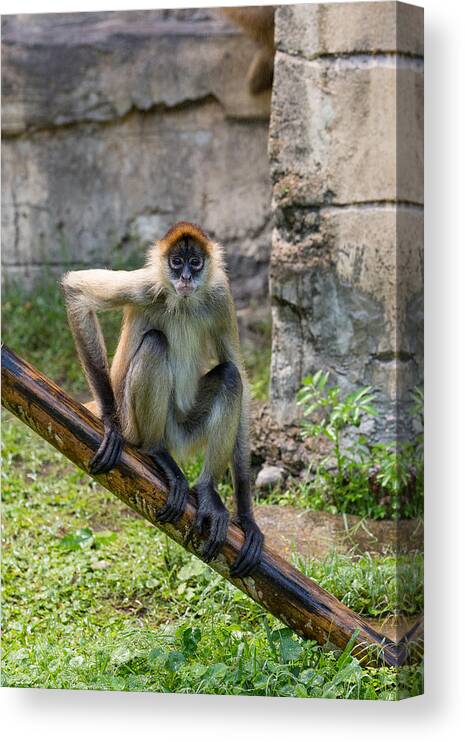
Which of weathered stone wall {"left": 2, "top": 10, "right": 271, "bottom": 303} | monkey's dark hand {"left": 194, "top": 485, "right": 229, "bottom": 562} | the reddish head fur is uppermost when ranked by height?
weathered stone wall {"left": 2, "top": 10, "right": 271, "bottom": 303}

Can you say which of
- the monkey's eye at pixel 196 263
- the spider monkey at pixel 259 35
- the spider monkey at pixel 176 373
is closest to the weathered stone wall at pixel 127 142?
the spider monkey at pixel 259 35

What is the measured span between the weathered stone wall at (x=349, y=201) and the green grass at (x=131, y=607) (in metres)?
0.99

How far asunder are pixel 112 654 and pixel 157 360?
4.92 ft

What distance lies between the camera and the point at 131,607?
6.04 m

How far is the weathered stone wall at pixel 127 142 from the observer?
8.88 metres

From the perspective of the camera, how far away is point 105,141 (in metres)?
9.04

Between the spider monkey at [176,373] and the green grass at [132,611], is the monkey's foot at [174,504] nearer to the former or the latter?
the spider monkey at [176,373]

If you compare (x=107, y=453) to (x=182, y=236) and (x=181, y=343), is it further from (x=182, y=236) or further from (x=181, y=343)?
(x=182, y=236)

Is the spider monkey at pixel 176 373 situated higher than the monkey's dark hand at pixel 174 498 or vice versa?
the spider monkey at pixel 176 373

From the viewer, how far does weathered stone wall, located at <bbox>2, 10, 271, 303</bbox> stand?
8.88 meters

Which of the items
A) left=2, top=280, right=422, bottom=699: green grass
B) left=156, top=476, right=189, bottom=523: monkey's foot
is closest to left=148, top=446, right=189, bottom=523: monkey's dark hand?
left=156, top=476, right=189, bottom=523: monkey's foot

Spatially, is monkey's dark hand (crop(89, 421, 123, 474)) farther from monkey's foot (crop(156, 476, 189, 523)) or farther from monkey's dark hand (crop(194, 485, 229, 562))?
monkey's dark hand (crop(194, 485, 229, 562))

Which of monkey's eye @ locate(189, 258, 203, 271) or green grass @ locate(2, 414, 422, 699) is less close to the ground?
monkey's eye @ locate(189, 258, 203, 271)

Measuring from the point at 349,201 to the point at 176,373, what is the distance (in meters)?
1.42
